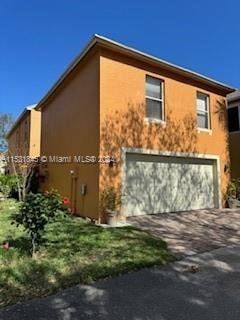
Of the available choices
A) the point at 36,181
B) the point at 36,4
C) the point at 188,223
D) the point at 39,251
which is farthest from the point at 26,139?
the point at 39,251

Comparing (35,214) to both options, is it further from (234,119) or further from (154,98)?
(234,119)

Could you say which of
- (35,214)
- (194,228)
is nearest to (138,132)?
(194,228)

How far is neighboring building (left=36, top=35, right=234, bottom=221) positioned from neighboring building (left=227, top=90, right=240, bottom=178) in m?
3.21

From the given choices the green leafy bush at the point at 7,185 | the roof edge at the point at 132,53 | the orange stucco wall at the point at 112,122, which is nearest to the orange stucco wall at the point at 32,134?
the green leafy bush at the point at 7,185

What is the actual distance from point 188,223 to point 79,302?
6.55 m

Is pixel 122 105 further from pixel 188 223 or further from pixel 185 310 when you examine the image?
pixel 185 310

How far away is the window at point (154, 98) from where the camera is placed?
11438 mm

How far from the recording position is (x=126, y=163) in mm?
10609

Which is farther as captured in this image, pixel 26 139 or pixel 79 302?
pixel 26 139

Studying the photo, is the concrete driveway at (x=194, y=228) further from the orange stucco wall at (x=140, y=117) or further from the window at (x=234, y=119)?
the window at (x=234, y=119)

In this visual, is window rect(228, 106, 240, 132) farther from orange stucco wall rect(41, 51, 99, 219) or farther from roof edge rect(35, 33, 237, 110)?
orange stucco wall rect(41, 51, 99, 219)

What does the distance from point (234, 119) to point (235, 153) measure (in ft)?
6.81

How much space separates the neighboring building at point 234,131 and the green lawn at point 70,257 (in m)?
10.8

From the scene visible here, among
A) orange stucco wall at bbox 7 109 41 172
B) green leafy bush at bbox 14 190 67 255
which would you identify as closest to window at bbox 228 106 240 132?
orange stucco wall at bbox 7 109 41 172
